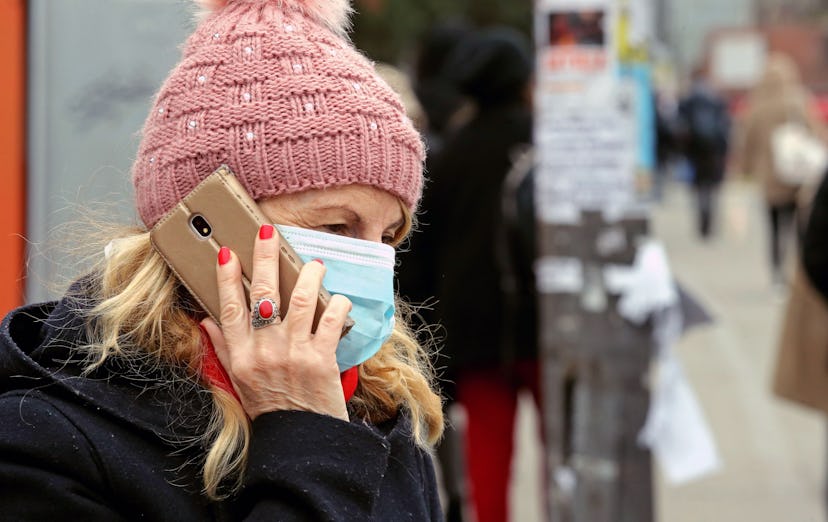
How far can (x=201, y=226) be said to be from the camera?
63.6 inches

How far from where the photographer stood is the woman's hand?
1558 millimetres

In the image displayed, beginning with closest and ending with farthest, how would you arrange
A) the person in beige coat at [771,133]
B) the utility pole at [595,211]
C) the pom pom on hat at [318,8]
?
the pom pom on hat at [318,8] < the utility pole at [595,211] < the person in beige coat at [771,133]

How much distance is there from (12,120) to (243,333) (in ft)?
4.29

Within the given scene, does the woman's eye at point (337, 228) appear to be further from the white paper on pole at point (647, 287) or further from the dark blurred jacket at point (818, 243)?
the dark blurred jacket at point (818, 243)

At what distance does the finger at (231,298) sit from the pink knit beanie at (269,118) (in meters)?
0.13

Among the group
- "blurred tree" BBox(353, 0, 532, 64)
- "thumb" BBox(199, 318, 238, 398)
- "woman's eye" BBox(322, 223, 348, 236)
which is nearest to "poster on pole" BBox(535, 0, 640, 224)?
"woman's eye" BBox(322, 223, 348, 236)

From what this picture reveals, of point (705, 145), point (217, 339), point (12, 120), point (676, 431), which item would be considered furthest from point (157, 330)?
point (705, 145)

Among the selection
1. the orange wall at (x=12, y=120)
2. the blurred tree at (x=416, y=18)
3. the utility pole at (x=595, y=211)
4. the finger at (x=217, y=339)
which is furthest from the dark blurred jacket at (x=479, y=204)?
the blurred tree at (x=416, y=18)

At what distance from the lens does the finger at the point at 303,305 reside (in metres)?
1.55

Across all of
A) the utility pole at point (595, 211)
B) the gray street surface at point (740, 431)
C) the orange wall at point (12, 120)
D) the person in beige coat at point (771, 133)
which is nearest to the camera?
the orange wall at point (12, 120)

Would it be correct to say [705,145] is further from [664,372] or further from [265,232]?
[265,232]

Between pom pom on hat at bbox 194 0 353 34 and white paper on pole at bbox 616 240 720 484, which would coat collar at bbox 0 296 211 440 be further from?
white paper on pole at bbox 616 240 720 484

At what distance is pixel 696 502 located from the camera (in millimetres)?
5957

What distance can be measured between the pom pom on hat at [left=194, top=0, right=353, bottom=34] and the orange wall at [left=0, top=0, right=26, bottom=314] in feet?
3.03
